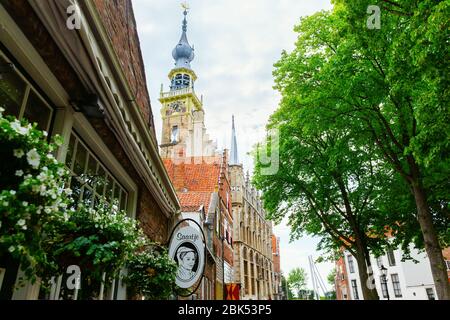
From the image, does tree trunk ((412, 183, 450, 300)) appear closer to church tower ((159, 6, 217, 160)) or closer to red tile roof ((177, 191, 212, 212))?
red tile roof ((177, 191, 212, 212))

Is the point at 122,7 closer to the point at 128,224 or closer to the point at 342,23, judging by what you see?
the point at 128,224

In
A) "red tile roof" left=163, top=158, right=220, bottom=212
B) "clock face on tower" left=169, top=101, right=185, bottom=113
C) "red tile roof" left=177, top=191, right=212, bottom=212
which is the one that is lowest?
"red tile roof" left=177, top=191, right=212, bottom=212

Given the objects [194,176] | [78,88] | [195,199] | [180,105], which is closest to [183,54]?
[180,105]

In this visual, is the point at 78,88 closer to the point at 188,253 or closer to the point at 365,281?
the point at 188,253

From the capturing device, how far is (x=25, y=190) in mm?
1653

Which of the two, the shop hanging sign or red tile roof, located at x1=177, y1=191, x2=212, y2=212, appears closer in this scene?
the shop hanging sign

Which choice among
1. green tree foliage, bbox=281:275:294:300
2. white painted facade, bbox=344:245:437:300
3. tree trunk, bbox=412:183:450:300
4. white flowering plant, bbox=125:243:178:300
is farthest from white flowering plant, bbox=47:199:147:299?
green tree foliage, bbox=281:275:294:300

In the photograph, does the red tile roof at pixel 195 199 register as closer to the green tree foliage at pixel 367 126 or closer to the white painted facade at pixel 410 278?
the green tree foliage at pixel 367 126

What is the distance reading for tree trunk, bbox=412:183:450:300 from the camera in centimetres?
931

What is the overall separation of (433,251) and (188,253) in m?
7.80

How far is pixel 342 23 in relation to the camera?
9.48m

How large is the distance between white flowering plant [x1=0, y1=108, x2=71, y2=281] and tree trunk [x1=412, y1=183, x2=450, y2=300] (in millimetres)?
10799

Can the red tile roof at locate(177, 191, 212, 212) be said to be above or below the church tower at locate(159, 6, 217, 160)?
below
